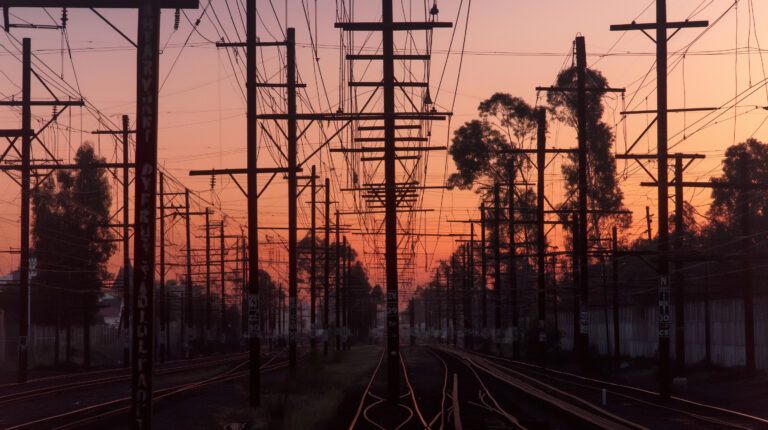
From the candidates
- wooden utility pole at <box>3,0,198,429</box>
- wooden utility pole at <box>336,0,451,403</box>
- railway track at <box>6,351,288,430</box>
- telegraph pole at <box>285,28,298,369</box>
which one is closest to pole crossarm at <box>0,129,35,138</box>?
telegraph pole at <box>285,28,298,369</box>

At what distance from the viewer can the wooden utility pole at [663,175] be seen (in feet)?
104

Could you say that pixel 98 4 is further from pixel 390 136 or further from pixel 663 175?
pixel 663 175

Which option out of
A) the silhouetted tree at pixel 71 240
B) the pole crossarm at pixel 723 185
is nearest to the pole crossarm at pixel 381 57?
the pole crossarm at pixel 723 185

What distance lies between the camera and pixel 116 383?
40.2 meters

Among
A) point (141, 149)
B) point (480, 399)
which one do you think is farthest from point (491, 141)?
point (141, 149)

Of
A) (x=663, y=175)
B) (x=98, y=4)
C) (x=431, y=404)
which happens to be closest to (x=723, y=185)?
(x=663, y=175)

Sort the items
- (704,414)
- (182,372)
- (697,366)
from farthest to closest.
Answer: (182,372)
(697,366)
(704,414)

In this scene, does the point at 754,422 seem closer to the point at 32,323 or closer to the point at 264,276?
the point at 32,323

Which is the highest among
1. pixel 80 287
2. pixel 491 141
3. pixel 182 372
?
pixel 491 141

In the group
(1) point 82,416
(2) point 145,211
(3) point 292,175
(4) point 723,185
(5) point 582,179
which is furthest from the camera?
(5) point 582,179

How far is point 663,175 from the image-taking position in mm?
32031

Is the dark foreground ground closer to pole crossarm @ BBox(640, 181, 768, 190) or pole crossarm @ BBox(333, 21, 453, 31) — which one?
pole crossarm @ BBox(640, 181, 768, 190)

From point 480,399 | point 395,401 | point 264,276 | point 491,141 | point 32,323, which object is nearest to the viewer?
point 395,401

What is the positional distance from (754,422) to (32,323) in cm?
7173
